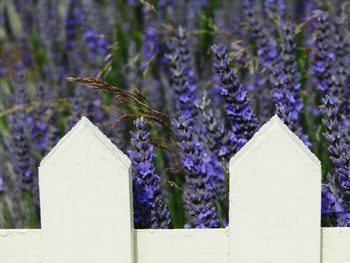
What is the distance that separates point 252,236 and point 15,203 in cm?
115

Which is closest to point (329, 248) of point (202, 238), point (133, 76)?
point (202, 238)

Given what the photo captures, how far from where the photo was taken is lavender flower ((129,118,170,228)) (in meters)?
1.87

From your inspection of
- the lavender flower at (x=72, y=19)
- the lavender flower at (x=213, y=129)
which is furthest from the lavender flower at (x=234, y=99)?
the lavender flower at (x=72, y=19)

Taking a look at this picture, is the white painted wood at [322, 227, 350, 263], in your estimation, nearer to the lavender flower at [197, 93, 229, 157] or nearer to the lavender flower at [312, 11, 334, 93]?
the lavender flower at [197, 93, 229, 157]

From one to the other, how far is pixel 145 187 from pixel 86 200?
0.18m

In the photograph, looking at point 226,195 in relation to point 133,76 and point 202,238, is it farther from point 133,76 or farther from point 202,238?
point 133,76

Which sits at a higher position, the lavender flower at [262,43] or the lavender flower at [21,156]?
the lavender flower at [262,43]

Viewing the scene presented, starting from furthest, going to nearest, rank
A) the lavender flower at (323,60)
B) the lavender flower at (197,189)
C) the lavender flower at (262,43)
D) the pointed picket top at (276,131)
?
the lavender flower at (262,43)
the lavender flower at (323,60)
the lavender flower at (197,189)
the pointed picket top at (276,131)

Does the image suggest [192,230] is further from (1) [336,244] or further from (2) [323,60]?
(2) [323,60]

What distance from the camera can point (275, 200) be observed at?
1737 millimetres

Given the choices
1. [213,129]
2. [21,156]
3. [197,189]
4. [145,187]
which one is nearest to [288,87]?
[213,129]

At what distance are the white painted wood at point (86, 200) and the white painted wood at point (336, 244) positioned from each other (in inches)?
17.2

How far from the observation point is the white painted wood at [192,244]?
69.3 inches

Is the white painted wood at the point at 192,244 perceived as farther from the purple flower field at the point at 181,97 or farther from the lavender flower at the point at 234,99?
the lavender flower at the point at 234,99
